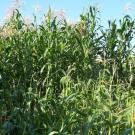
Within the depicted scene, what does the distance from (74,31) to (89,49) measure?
562mm

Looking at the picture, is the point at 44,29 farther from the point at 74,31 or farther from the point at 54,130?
the point at 54,130

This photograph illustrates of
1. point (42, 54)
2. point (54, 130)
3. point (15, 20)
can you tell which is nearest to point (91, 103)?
point (54, 130)

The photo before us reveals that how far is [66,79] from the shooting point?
487 centimetres

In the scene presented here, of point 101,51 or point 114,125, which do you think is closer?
point 114,125

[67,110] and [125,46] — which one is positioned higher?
[125,46]

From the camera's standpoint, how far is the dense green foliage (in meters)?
3.72

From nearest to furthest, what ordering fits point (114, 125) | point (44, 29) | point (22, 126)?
point (114, 125)
point (22, 126)
point (44, 29)

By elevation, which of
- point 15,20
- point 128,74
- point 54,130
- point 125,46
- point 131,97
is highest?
point 15,20

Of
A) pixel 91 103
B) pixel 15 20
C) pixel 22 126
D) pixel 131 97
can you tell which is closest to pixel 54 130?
pixel 22 126

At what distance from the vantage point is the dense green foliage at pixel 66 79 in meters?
3.72

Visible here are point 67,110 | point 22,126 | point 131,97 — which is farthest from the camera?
point 131,97

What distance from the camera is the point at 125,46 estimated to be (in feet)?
23.2

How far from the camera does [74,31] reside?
6.74 m

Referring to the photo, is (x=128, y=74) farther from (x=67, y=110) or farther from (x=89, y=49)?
(x=67, y=110)
